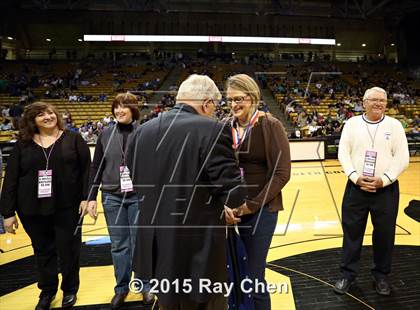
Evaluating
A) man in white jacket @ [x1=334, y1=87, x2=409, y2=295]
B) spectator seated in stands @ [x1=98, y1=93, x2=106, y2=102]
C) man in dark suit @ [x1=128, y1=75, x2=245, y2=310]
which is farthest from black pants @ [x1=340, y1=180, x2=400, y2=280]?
spectator seated in stands @ [x1=98, y1=93, x2=106, y2=102]

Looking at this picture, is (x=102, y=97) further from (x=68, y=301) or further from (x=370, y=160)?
(x=370, y=160)

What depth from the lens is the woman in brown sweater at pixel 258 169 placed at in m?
1.74

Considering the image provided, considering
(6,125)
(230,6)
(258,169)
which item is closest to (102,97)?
(6,125)

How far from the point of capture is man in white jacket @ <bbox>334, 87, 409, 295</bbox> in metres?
2.34

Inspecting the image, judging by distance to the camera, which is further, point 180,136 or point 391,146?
point 391,146

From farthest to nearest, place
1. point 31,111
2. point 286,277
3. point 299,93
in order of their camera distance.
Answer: point 299,93 → point 286,277 → point 31,111

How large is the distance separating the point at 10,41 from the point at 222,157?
963 inches

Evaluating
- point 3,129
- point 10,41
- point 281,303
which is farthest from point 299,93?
point 10,41

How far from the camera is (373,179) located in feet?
7.67

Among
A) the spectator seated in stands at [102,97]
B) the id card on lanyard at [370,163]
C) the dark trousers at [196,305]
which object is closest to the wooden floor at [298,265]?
the id card on lanyard at [370,163]

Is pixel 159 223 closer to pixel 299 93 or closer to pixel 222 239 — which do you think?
pixel 222 239

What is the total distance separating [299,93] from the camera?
13.7 m

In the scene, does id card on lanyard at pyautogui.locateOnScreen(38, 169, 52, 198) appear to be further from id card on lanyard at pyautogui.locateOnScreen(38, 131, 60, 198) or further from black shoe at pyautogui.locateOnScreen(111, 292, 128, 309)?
black shoe at pyautogui.locateOnScreen(111, 292, 128, 309)

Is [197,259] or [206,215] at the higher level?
[206,215]
